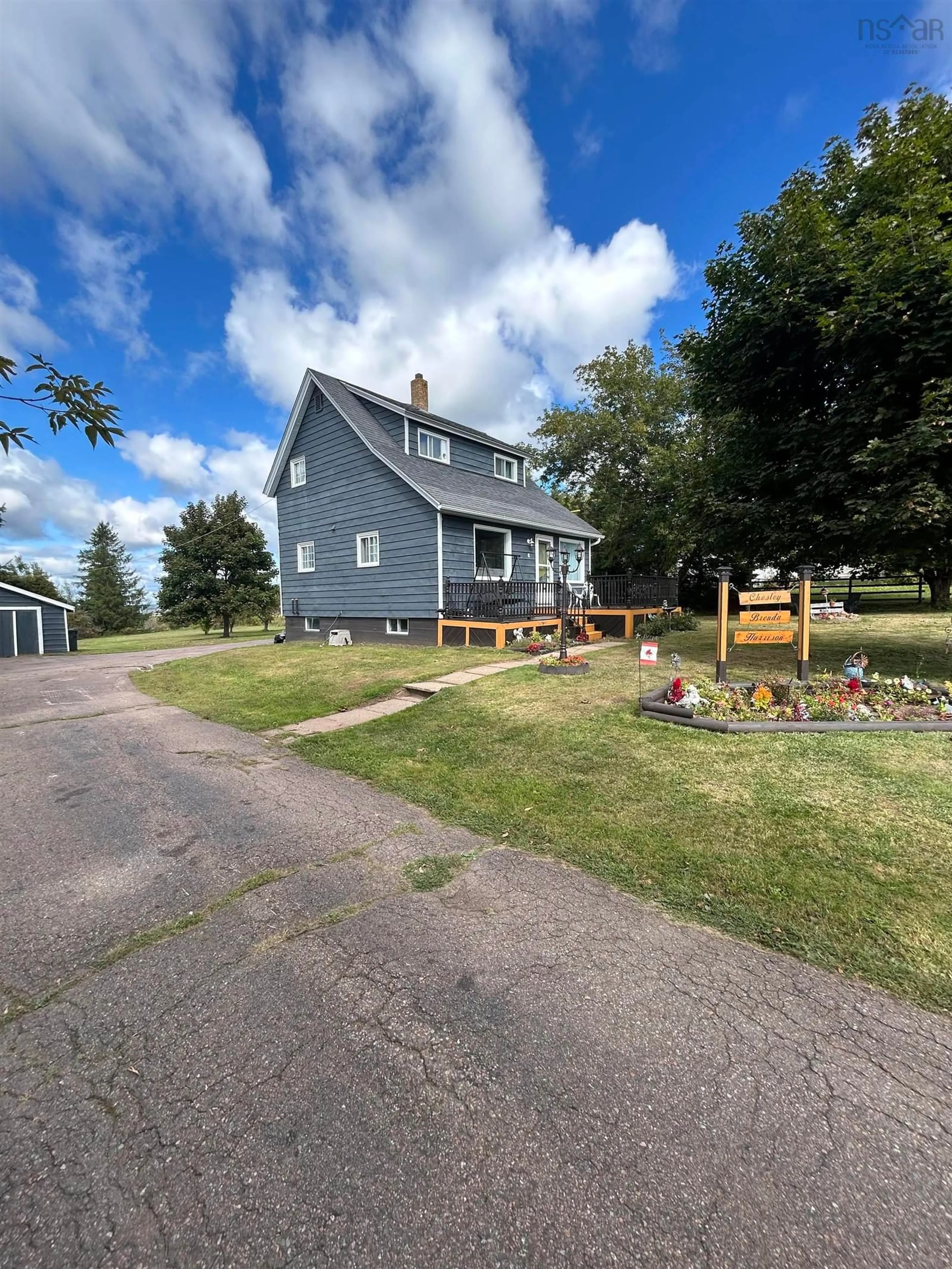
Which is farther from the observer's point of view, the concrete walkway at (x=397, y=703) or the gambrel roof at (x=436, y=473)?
the gambrel roof at (x=436, y=473)

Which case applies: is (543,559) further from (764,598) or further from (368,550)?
(764,598)

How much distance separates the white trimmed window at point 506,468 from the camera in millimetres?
20250

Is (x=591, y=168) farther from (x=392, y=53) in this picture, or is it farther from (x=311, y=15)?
(x=311, y=15)

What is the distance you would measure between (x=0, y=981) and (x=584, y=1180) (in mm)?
2727

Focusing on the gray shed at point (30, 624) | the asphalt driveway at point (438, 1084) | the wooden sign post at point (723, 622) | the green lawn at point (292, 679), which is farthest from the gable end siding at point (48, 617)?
the wooden sign post at point (723, 622)

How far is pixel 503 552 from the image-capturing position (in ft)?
53.1

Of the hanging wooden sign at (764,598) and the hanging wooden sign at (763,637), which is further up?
the hanging wooden sign at (764,598)

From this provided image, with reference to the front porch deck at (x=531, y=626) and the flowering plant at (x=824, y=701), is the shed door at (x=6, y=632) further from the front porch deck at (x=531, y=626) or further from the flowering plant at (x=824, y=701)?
the flowering plant at (x=824, y=701)

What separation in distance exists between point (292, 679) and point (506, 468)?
13718 mm

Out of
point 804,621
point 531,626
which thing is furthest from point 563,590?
point 804,621

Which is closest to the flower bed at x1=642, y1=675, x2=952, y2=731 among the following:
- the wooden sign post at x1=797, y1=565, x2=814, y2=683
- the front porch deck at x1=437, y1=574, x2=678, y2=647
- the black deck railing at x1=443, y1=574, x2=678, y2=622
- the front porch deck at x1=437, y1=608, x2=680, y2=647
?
the wooden sign post at x1=797, y1=565, x2=814, y2=683

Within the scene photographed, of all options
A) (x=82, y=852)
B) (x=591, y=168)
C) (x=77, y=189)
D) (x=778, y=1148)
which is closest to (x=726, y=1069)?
(x=778, y=1148)

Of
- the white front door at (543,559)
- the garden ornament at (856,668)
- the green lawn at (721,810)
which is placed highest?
the white front door at (543,559)

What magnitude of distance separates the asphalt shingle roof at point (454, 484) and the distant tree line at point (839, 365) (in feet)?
19.7
